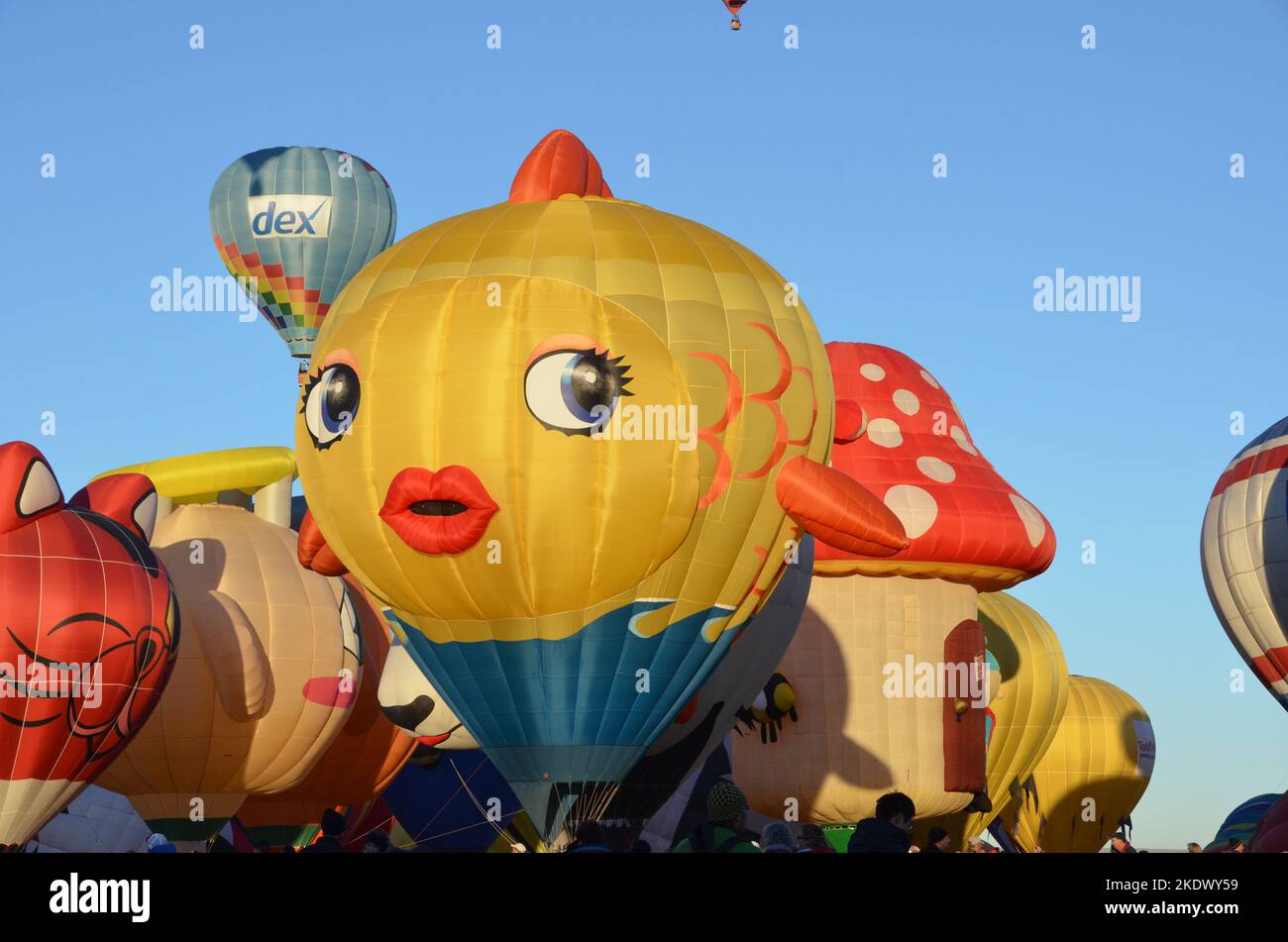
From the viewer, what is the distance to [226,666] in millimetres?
20281

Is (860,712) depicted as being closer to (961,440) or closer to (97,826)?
(961,440)

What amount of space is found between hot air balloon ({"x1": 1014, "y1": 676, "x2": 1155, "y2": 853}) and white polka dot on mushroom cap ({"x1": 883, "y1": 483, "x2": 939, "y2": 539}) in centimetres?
957

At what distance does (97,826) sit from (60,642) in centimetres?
492

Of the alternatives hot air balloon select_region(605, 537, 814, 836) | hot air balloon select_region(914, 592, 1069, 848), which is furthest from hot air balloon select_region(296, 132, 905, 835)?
hot air balloon select_region(914, 592, 1069, 848)

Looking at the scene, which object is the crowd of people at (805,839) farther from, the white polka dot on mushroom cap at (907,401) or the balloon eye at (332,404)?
the white polka dot on mushroom cap at (907,401)

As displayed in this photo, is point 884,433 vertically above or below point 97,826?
above

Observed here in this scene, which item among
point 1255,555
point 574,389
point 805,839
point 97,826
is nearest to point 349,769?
point 97,826

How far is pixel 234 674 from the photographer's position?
20281 mm

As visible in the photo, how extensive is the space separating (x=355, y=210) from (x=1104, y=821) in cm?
1554

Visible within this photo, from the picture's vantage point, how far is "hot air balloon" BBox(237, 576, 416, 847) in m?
22.5

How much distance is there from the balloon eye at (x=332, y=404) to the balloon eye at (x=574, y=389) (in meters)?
1.48
